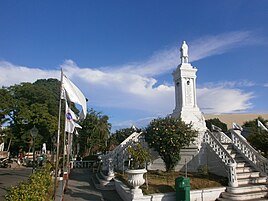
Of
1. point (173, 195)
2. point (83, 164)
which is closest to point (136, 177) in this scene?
point (173, 195)

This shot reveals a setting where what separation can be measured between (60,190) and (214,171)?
24.3 ft

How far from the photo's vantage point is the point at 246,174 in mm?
11359

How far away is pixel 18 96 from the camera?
38156mm

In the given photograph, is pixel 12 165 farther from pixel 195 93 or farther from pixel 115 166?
pixel 195 93

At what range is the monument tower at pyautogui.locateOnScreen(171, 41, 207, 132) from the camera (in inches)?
603

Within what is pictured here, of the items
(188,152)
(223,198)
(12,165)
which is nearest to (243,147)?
(188,152)

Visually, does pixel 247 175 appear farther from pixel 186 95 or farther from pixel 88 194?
pixel 88 194

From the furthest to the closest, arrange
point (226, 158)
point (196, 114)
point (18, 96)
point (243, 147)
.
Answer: point (18, 96) < point (196, 114) < point (243, 147) < point (226, 158)

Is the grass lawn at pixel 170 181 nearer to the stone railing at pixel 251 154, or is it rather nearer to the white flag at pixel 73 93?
the stone railing at pixel 251 154

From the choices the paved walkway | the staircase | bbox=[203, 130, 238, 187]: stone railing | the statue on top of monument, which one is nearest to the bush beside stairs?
the staircase

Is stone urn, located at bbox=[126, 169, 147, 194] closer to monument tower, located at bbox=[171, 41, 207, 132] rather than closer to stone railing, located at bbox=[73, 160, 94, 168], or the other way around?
monument tower, located at bbox=[171, 41, 207, 132]

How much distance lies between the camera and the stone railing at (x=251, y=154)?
11816mm

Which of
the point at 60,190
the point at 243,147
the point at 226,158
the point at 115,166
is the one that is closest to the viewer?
the point at 60,190

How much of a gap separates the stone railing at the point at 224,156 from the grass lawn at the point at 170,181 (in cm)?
44
